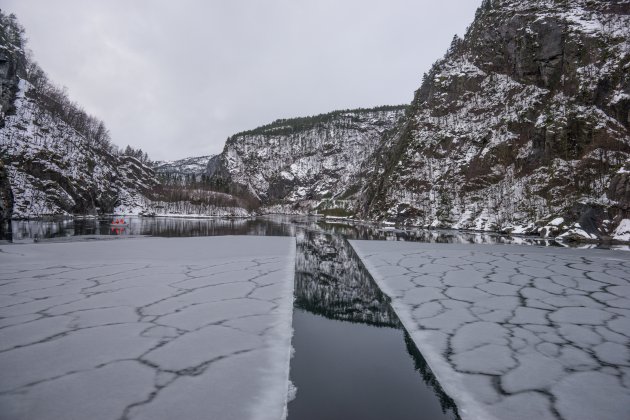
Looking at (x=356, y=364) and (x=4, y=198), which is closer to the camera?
(x=356, y=364)

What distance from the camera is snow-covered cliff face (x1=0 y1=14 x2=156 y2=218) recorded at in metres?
75.6

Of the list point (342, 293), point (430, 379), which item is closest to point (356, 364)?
point (430, 379)

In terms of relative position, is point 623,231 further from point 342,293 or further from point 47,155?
point 47,155

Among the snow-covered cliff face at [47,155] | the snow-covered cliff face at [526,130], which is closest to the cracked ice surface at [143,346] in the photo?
the snow-covered cliff face at [526,130]

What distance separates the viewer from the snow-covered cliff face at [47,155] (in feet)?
248

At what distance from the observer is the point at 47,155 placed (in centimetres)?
8612

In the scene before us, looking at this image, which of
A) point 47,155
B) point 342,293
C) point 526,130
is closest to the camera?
point 342,293

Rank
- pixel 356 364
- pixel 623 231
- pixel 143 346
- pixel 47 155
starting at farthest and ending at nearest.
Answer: pixel 47 155 < pixel 623 231 < pixel 356 364 < pixel 143 346

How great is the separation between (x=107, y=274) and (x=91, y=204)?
3990 inches

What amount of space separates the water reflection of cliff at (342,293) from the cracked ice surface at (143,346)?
875mm

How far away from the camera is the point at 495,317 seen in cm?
522

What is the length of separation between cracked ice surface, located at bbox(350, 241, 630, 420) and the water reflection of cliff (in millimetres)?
378

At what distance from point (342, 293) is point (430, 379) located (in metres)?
4.13

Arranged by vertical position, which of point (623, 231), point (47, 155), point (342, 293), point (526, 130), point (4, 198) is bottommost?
point (342, 293)
